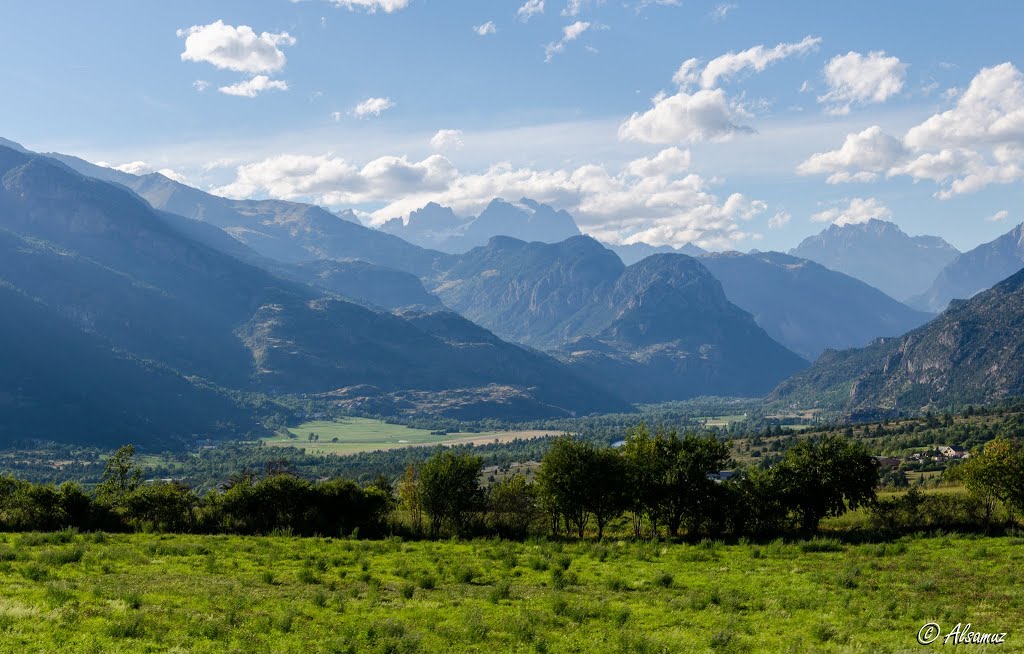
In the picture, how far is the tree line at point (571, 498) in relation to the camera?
209ft

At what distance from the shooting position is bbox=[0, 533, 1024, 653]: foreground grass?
89.3ft

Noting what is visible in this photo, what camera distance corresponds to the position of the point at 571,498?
68.1 metres

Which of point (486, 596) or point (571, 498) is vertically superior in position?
point (486, 596)

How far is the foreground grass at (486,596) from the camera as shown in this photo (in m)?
27.2

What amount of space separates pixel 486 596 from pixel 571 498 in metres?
32.9

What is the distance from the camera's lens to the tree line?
63688 mm

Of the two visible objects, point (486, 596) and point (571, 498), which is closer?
point (486, 596)

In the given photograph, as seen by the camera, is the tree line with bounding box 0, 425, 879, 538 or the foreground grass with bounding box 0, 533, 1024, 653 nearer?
the foreground grass with bounding box 0, 533, 1024, 653

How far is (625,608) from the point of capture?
109ft

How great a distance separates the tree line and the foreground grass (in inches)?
406

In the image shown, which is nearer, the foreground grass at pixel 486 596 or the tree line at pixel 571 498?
the foreground grass at pixel 486 596

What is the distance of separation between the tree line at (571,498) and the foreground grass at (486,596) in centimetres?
1031

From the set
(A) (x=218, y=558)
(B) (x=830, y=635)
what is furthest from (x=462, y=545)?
(B) (x=830, y=635)

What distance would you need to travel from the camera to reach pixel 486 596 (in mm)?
36031
